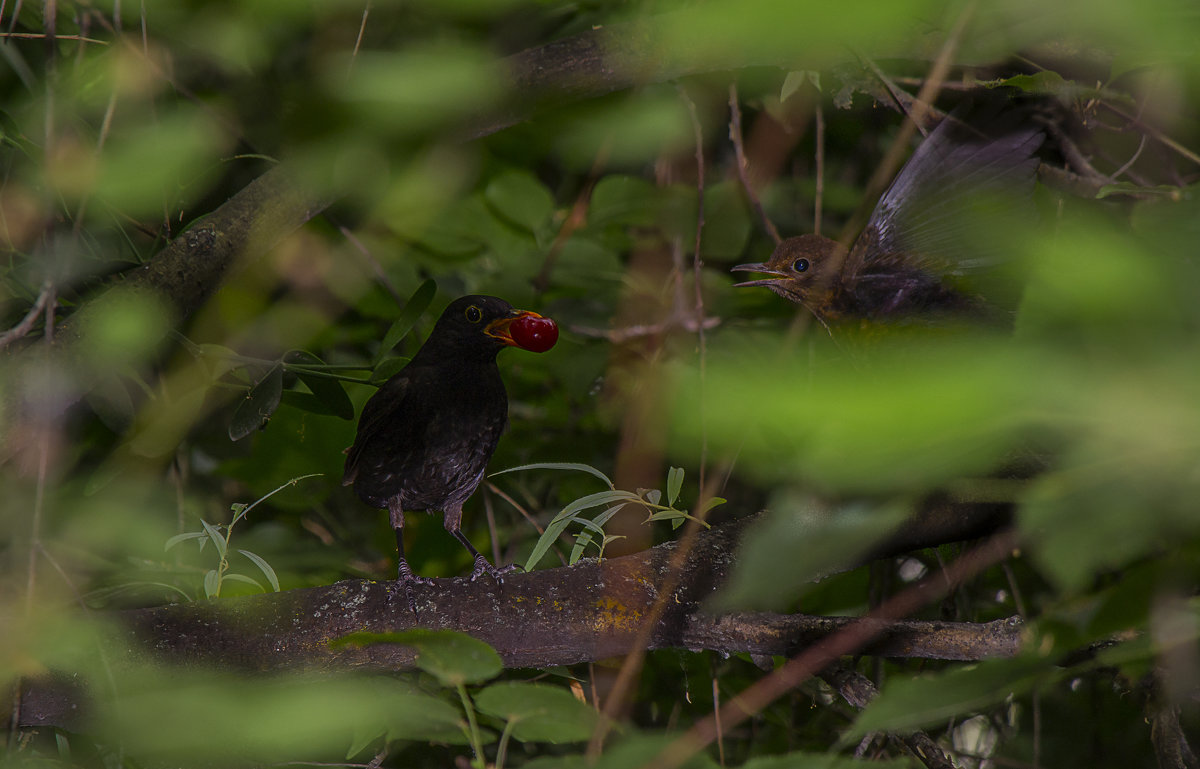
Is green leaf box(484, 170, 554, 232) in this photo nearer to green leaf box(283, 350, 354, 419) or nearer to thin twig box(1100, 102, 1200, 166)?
green leaf box(283, 350, 354, 419)

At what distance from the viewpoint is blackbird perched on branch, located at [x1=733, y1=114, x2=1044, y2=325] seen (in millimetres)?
1679

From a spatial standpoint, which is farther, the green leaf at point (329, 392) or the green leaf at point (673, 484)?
the green leaf at point (329, 392)

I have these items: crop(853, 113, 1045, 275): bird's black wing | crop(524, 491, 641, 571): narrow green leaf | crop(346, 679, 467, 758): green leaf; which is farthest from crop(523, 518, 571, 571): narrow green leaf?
crop(853, 113, 1045, 275): bird's black wing

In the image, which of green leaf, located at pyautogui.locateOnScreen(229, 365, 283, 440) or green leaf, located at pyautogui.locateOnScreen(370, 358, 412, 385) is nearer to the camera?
green leaf, located at pyautogui.locateOnScreen(229, 365, 283, 440)

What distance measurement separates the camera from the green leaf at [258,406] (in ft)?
5.68

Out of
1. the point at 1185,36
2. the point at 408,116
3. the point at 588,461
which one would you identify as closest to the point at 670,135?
the point at 408,116

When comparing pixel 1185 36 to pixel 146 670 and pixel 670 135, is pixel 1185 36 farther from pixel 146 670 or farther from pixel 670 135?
pixel 146 670


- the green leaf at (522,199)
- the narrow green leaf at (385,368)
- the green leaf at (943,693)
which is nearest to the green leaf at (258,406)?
the narrow green leaf at (385,368)

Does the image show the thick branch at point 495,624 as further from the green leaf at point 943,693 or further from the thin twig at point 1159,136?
the green leaf at point 943,693

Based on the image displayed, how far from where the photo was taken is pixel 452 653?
832mm

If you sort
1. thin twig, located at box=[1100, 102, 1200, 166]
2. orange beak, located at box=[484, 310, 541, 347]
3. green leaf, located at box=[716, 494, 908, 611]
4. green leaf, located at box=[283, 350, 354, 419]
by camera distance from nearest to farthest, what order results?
green leaf, located at box=[716, 494, 908, 611], thin twig, located at box=[1100, 102, 1200, 166], green leaf, located at box=[283, 350, 354, 419], orange beak, located at box=[484, 310, 541, 347]

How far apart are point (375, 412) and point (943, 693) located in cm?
165

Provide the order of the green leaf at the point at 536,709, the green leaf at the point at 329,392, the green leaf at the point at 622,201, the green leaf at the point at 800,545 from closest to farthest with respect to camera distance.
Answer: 1. the green leaf at the point at 800,545
2. the green leaf at the point at 536,709
3. the green leaf at the point at 329,392
4. the green leaf at the point at 622,201

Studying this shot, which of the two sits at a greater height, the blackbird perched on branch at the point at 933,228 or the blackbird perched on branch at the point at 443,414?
the blackbird perched on branch at the point at 933,228
